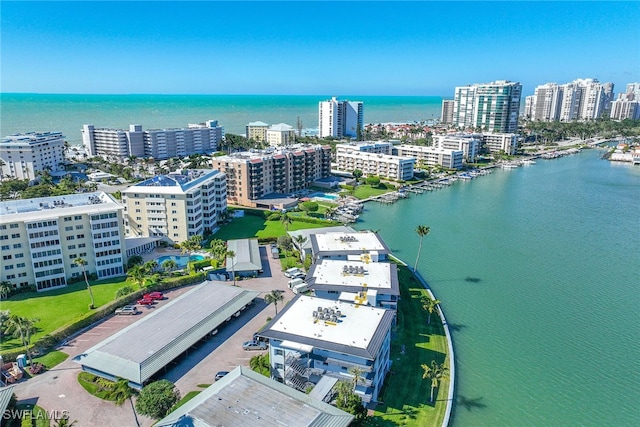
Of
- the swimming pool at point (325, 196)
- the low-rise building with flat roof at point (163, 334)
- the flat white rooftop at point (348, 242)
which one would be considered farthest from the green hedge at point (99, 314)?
the swimming pool at point (325, 196)

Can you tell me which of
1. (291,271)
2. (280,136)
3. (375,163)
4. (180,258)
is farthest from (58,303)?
(280,136)

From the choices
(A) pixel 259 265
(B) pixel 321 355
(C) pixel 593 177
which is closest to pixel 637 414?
(B) pixel 321 355

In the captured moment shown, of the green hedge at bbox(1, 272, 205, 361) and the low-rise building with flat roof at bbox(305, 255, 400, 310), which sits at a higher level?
the low-rise building with flat roof at bbox(305, 255, 400, 310)

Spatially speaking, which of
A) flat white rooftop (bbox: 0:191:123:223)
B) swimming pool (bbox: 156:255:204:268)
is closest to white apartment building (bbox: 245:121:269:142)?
swimming pool (bbox: 156:255:204:268)

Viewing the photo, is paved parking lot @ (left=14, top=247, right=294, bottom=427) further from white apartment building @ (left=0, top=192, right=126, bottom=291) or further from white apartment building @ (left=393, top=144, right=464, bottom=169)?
white apartment building @ (left=393, top=144, right=464, bottom=169)

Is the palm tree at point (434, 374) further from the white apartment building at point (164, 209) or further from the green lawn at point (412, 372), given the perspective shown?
the white apartment building at point (164, 209)

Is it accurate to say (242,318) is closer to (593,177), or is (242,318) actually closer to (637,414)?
(637,414)
